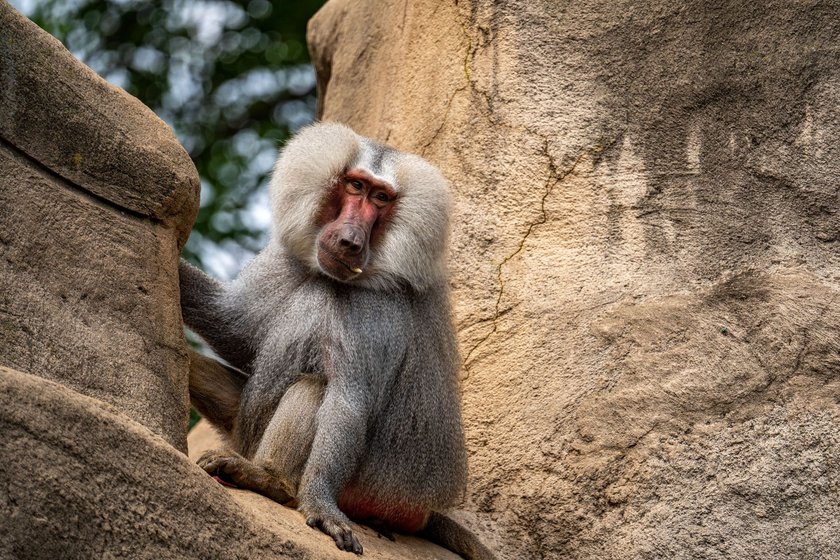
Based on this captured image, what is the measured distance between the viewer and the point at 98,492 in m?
3.28

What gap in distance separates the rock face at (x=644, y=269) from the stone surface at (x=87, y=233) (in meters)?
1.87

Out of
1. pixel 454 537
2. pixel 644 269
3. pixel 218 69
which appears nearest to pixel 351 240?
pixel 454 537

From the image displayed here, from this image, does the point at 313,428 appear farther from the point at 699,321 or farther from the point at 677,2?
the point at 677,2

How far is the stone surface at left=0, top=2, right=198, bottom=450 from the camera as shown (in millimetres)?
3838

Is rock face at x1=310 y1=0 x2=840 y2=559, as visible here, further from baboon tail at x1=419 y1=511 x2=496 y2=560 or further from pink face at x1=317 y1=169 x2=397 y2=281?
pink face at x1=317 y1=169 x2=397 y2=281

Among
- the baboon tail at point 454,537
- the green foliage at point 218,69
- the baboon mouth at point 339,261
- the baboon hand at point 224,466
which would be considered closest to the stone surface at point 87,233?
the baboon hand at point 224,466

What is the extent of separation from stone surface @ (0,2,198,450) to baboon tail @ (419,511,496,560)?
137 cm

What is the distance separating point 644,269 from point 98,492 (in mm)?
3023

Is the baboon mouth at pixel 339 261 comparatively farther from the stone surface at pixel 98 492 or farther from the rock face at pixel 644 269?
the stone surface at pixel 98 492

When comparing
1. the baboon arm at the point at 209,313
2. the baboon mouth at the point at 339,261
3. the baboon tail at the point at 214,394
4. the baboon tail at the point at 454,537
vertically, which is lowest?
the baboon tail at the point at 454,537

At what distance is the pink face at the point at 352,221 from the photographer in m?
4.84

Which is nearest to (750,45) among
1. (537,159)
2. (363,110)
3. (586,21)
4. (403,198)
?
(586,21)

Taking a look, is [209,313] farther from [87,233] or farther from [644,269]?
[644,269]

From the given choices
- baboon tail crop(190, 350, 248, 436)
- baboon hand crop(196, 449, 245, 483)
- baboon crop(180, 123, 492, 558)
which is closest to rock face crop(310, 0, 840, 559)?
baboon crop(180, 123, 492, 558)
